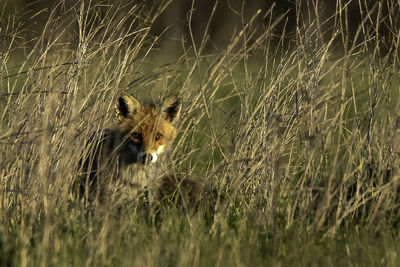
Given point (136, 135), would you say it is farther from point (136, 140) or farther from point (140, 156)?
point (140, 156)

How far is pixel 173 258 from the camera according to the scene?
3381mm

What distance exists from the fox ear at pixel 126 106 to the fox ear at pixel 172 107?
0.89 feet

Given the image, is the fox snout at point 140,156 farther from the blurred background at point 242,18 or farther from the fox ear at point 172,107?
the blurred background at point 242,18

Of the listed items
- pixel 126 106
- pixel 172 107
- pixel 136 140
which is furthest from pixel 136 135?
pixel 172 107

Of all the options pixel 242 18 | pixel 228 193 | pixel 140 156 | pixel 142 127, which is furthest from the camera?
pixel 142 127

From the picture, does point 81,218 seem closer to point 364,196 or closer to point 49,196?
point 49,196

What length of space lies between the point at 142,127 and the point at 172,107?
0.53 metres

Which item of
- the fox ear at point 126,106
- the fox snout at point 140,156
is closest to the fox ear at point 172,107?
the fox ear at point 126,106

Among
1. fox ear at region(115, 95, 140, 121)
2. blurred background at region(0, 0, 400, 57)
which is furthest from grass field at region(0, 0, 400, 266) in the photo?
fox ear at region(115, 95, 140, 121)

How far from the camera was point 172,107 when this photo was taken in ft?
18.4

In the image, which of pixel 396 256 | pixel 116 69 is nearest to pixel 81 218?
pixel 116 69

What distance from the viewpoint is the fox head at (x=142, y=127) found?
556cm

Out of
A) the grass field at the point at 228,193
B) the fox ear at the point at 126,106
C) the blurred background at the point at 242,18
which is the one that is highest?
the blurred background at the point at 242,18

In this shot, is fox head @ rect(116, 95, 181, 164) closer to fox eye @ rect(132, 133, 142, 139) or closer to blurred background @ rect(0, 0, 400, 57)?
fox eye @ rect(132, 133, 142, 139)
